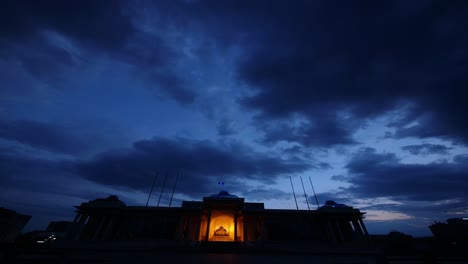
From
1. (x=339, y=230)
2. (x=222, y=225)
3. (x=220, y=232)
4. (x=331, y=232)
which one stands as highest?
(x=222, y=225)

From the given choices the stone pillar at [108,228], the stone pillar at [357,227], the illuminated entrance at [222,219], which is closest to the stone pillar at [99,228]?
the stone pillar at [108,228]

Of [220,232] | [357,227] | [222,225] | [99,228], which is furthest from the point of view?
[222,225]

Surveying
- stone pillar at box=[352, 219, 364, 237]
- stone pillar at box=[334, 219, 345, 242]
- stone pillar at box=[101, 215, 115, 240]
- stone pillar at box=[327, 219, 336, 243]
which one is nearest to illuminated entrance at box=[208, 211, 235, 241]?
stone pillar at box=[327, 219, 336, 243]

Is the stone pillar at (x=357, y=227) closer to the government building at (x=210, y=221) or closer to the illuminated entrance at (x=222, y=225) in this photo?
the government building at (x=210, y=221)

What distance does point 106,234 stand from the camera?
30.8m

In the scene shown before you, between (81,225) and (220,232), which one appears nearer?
(81,225)

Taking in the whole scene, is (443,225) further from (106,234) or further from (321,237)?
(106,234)

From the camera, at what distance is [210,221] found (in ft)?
106

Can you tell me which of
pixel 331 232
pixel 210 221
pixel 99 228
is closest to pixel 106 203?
pixel 99 228

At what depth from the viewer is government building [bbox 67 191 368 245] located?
1234 inches

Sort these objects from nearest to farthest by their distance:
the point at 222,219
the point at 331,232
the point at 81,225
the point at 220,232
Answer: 1. the point at 331,232
2. the point at 81,225
3. the point at 220,232
4. the point at 222,219

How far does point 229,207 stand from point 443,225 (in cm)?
5803

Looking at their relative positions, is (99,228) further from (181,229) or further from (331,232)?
(331,232)

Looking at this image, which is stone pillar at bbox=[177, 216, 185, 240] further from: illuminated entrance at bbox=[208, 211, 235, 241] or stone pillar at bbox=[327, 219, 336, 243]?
stone pillar at bbox=[327, 219, 336, 243]
